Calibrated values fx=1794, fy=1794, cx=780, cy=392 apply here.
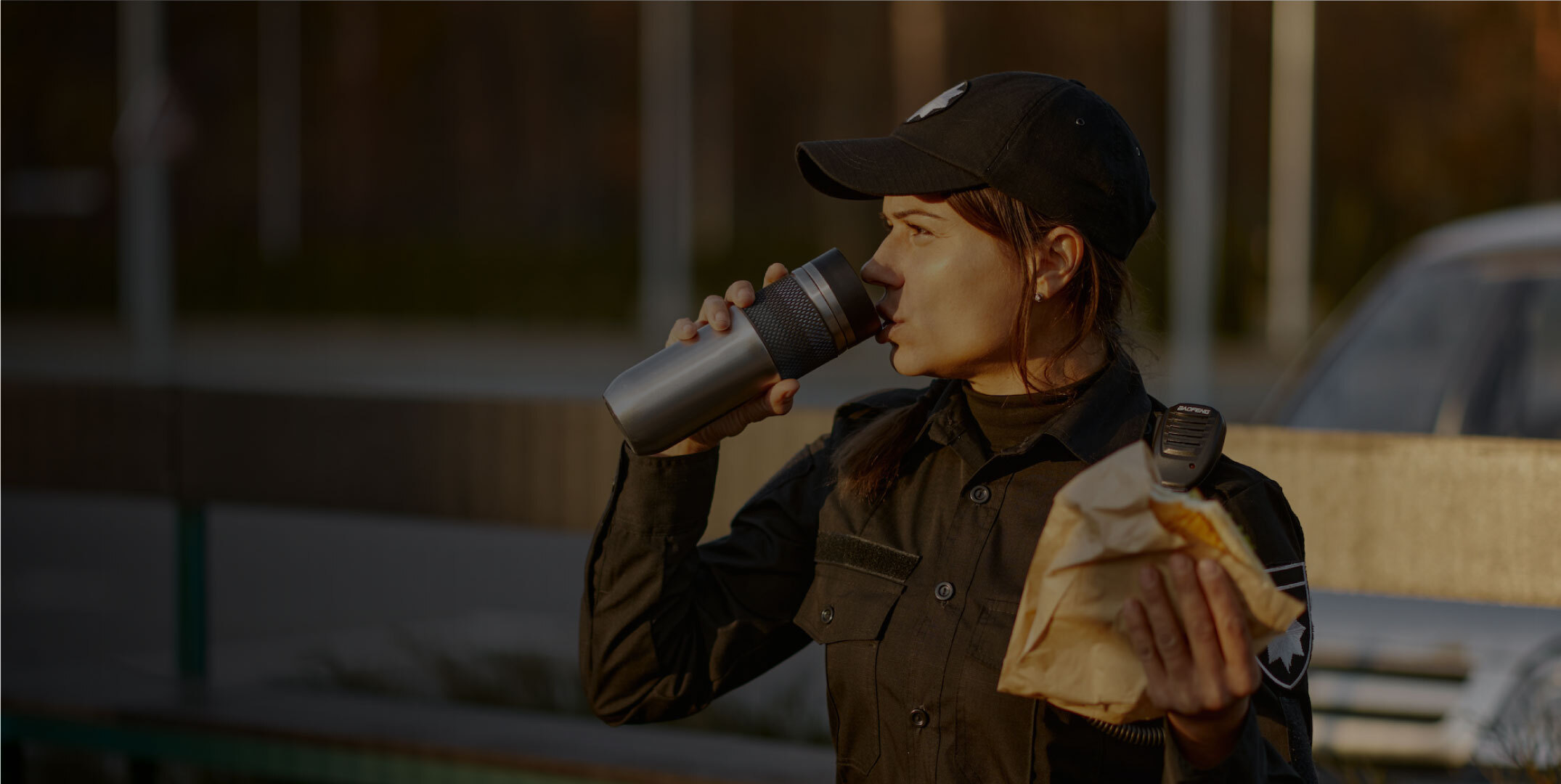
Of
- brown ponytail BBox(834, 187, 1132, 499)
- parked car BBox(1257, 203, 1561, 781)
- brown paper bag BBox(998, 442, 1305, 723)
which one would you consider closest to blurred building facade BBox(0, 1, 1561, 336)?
parked car BBox(1257, 203, 1561, 781)

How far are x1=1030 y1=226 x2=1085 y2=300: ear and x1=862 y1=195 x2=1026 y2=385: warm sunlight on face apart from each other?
0.10 feet

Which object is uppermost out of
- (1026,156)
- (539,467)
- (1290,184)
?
(1026,156)

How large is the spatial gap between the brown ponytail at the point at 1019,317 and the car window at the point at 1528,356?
349cm

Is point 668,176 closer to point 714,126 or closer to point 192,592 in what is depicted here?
point 714,126

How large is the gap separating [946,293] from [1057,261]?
150 millimetres

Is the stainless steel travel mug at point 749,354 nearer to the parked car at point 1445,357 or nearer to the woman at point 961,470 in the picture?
the woman at point 961,470

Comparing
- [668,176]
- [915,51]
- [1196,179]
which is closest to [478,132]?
[915,51]

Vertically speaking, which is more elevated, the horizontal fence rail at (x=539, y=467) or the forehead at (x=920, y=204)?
the forehead at (x=920, y=204)

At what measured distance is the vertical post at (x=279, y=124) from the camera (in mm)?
34469

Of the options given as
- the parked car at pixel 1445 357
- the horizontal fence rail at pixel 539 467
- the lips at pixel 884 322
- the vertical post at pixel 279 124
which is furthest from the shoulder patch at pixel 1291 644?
the vertical post at pixel 279 124

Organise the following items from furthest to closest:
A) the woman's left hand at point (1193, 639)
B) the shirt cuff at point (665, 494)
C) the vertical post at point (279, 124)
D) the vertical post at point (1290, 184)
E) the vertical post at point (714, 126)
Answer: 1. the vertical post at point (279, 124)
2. the vertical post at point (714, 126)
3. the vertical post at point (1290, 184)
4. the shirt cuff at point (665, 494)
5. the woman's left hand at point (1193, 639)

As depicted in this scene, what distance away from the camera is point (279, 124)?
114ft

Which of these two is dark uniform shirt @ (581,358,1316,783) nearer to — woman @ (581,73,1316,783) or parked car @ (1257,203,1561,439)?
woman @ (581,73,1316,783)

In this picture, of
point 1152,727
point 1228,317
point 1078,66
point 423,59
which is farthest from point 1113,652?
point 423,59
